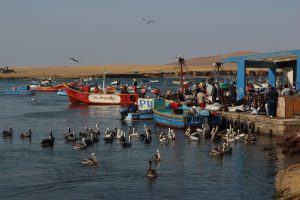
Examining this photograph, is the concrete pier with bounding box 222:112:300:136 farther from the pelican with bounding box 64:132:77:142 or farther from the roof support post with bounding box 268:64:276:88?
the pelican with bounding box 64:132:77:142

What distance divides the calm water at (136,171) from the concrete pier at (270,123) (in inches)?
29.4

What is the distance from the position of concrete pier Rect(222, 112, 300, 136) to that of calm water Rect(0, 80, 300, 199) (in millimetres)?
746

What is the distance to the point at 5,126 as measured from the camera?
40656 millimetres

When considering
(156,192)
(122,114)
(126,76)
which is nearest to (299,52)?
(122,114)

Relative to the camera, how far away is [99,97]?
5966 centimetres

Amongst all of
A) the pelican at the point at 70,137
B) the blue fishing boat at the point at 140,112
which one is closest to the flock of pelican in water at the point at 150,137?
the pelican at the point at 70,137

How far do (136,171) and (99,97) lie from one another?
37.1 m

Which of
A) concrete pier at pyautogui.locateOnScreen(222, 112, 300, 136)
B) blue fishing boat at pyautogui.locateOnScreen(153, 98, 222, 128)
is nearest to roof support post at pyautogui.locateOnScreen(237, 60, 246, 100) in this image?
blue fishing boat at pyautogui.locateOnScreen(153, 98, 222, 128)

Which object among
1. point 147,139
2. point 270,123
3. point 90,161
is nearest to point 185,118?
point 147,139

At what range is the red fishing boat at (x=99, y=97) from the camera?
58188 millimetres

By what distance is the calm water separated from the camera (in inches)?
772

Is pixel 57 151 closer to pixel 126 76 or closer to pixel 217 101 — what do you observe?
pixel 217 101

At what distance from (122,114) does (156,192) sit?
24890 mm

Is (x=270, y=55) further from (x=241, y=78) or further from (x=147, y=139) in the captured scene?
(x=147, y=139)
